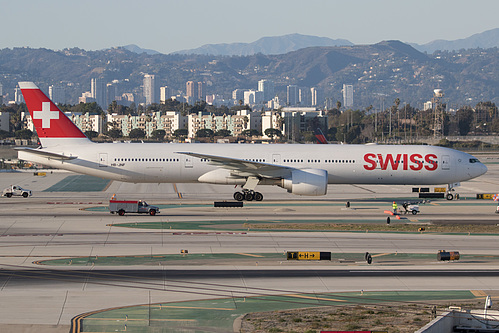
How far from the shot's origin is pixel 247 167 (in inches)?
2031

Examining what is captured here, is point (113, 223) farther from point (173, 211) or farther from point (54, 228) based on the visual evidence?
point (173, 211)

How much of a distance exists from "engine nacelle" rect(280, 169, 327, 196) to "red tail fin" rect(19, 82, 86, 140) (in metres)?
19.8

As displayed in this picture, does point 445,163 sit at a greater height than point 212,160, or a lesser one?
lesser

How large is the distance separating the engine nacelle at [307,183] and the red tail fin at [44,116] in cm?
1981

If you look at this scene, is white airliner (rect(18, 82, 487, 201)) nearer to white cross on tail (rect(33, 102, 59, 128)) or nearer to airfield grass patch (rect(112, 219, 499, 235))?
white cross on tail (rect(33, 102, 59, 128))

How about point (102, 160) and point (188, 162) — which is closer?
point (102, 160)

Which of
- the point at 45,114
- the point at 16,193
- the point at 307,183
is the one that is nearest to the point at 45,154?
the point at 45,114

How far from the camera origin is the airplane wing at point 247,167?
1981 inches

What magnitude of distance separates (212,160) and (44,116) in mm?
15129

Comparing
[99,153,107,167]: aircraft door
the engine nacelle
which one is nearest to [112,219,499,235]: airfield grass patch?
the engine nacelle

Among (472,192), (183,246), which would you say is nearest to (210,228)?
(183,246)

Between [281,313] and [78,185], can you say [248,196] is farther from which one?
[281,313]

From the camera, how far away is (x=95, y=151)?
5303cm

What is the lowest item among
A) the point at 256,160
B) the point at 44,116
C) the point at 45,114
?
the point at 256,160
